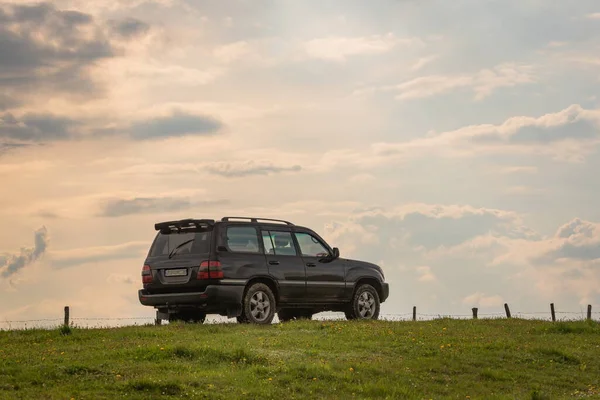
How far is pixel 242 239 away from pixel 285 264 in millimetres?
1398

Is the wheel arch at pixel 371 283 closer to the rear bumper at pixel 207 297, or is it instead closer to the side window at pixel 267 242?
the side window at pixel 267 242

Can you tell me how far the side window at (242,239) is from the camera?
2103cm

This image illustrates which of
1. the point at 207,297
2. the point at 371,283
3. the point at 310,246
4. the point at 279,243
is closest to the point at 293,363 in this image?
the point at 207,297

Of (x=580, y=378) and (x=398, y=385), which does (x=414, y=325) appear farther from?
(x=398, y=385)

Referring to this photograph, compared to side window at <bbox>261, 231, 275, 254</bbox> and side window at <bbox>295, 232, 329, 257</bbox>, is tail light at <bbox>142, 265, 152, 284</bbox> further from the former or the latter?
side window at <bbox>295, 232, 329, 257</bbox>

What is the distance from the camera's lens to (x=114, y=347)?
57.7ft

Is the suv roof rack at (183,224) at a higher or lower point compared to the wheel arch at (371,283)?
higher

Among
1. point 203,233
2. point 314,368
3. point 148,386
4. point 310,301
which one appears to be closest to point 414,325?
point 310,301

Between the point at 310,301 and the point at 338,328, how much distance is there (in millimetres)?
2192

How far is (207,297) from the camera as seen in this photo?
20484 millimetres

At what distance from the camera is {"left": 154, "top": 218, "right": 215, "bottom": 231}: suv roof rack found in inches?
822

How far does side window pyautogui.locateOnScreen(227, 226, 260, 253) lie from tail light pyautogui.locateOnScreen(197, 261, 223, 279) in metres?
0.64

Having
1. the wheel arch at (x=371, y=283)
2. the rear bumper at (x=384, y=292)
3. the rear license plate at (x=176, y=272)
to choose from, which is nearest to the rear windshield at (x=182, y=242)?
the rear license plate at (x=176, y=272)

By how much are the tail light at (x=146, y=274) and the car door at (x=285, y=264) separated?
9.47 feet
